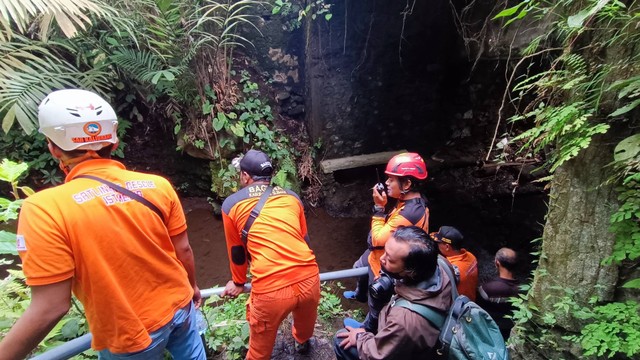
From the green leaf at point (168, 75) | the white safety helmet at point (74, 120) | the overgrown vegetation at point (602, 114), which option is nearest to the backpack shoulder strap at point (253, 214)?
the white safety helmet at point (74, 120)

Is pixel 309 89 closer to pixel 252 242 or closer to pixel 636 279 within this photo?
pixel 252 242

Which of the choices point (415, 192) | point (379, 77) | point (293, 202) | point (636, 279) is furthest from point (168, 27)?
point (636, 279)

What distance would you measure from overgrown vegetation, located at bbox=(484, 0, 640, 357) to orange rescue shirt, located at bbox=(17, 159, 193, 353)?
2.10 m

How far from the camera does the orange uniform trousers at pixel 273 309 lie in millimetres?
2283

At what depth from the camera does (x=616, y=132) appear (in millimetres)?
1830

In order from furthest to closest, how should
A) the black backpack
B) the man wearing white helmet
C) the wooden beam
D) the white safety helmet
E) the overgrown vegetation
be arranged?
the wooden beam < the overgrown vegetation < the black backpack < the white safety helmet < the man wearing white helmet

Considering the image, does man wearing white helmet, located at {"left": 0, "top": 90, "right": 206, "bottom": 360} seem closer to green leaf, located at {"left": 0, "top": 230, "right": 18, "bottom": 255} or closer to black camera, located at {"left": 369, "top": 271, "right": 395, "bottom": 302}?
green leaf, located at {"left": 0, "top": 230, "right": 18, "bottom": 255}

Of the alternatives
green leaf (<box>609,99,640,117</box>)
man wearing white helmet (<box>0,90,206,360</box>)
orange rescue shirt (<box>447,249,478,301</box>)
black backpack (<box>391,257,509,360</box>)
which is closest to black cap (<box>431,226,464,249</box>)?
orange rescue shirt (<box>447,249,478,301</box>)

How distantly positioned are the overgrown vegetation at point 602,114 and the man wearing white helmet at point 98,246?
6.84 feet

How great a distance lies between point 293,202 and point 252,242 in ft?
1.32

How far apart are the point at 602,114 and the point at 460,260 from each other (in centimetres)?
160

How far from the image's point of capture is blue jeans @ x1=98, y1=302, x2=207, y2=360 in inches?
63.5

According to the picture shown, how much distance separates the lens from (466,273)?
299cm

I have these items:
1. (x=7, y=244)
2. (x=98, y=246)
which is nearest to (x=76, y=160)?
(x=98, y=246)
